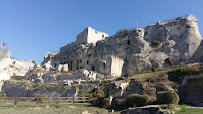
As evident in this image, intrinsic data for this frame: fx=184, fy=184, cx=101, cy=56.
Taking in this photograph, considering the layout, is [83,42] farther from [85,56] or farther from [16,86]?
[16,86]

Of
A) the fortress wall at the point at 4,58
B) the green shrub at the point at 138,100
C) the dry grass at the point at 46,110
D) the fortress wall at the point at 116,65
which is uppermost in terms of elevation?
→ the fortress wall at the point at 4,58

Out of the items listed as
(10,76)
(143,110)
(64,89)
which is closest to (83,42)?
(10,76)

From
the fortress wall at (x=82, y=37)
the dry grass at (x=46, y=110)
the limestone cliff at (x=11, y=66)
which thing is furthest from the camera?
the fortress wall at (x=82, y=37)

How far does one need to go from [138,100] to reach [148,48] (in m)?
21.6

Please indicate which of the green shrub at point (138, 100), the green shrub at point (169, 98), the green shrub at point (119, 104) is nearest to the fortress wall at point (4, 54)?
the green shrub at point (119, 104)

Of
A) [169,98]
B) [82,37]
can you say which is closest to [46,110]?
[169,98]

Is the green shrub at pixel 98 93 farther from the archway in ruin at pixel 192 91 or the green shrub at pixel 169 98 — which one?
the archway in ruin at pixel 192 91

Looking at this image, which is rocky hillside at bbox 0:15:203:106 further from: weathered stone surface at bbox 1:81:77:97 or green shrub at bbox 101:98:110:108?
green shrub at bbox 101:98:110:108

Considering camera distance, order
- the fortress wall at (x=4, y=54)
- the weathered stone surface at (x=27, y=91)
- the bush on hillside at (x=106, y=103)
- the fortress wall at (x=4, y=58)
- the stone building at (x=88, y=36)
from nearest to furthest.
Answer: the bush on hillside at (x=106, y=103)
the weathered stone surface at (x=27, y=91)
the fortress wall at (x=4, y=58)
the fortress wall at (x=4, y=54)
the stone building at (x=88, y=36)

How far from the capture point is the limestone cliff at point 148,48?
3086 cm

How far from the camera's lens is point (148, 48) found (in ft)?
114

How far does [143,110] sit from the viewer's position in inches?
482

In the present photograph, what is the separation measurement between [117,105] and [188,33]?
22.3 meters

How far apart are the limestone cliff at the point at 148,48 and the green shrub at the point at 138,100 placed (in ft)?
54.2
